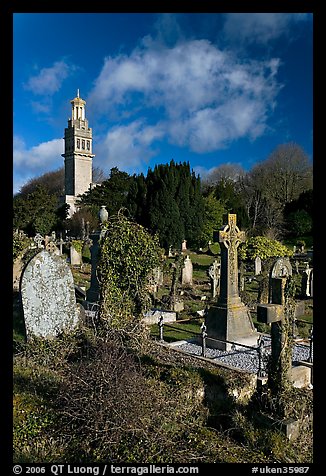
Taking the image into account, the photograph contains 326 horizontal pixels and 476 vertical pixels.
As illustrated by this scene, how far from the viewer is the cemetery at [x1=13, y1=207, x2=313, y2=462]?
5.05m

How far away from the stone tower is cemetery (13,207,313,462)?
45.0 m

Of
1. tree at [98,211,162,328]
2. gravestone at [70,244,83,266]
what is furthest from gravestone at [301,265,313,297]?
gravestone at [70,244,83,266]

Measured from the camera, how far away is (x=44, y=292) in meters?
7.97

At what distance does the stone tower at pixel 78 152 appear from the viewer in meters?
55.2

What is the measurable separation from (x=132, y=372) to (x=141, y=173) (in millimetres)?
28808

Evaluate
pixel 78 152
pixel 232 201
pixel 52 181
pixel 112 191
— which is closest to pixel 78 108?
pixel 78 152

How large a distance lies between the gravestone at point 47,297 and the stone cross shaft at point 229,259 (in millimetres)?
3395

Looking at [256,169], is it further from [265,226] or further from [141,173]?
[141,173]

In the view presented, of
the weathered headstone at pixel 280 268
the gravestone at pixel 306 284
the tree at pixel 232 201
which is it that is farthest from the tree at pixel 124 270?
the tree at pixel 232 201

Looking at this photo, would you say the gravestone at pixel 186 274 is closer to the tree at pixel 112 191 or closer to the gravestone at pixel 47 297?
the gravestone at pixel 47 297

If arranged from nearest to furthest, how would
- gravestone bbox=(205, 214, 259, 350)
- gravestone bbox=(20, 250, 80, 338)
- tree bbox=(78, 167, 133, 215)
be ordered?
gravestone bbox=(20, 250, 80, 338) < gravestone bbox=(205, 214, 259, 350) < tree bbox=(78, 167, 133, 215)

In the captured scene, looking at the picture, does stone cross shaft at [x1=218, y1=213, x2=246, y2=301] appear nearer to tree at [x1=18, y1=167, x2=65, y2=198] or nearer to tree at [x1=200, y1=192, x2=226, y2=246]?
tree at [x1=200, y1=192, x2=226, y2=246]

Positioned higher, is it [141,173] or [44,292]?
[141,173]
